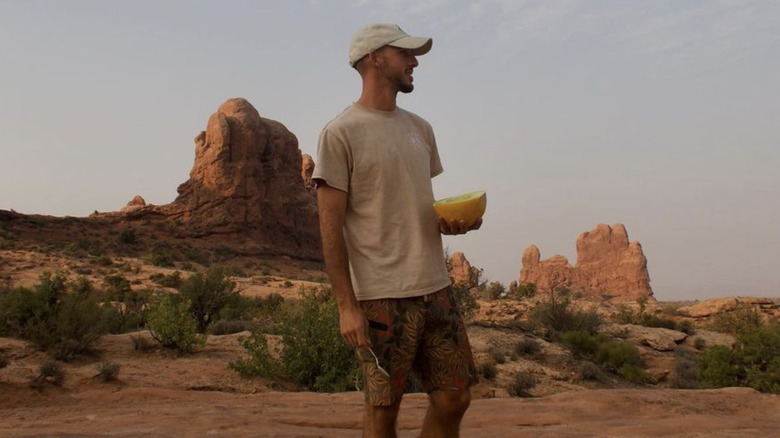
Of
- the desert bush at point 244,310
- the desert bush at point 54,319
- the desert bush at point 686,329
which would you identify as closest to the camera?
the desert bush at point 54,319

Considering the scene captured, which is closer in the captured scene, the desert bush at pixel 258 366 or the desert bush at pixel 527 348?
the desert bush at pixel 258 366

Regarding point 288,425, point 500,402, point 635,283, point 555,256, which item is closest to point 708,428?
point 500,402

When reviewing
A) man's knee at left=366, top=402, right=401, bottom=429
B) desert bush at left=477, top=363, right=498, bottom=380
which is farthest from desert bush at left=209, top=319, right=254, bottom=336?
man's knee at left=366, top=402, right=401, bottom=429

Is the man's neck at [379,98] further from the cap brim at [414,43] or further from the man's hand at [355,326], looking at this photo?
the man's hand at [355,326]

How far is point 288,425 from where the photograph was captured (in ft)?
17.2

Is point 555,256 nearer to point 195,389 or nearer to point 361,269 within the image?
point 195,389

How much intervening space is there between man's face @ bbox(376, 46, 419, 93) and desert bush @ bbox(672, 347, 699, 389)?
34.7 ft

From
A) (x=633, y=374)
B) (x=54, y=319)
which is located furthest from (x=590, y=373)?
(x=54, y=319)

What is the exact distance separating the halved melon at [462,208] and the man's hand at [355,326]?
498 millimetres

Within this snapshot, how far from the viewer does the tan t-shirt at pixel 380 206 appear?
8.03 ft

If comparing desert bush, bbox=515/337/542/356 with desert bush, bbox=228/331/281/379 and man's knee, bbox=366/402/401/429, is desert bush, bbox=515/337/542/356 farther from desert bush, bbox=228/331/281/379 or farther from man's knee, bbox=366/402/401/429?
man's knee, bbox=366/402/401/429

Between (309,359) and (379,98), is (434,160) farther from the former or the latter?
(309,359)

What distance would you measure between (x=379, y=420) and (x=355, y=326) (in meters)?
0.35

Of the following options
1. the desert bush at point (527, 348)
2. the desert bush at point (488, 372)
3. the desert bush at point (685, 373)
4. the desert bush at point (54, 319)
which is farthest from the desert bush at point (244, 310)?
the desert bush at point (685, 373)
